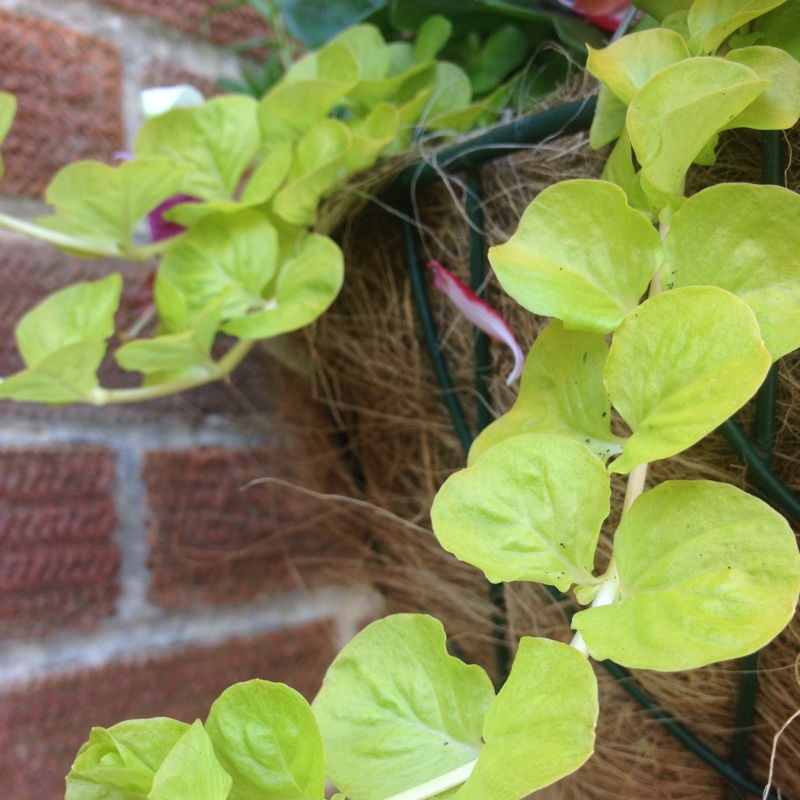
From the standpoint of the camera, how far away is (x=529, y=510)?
0.18 m

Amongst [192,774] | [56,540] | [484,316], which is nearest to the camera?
[192,774]

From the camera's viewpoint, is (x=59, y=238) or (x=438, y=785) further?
(x=59, y=238)

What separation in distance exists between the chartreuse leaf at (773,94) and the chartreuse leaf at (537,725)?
0.15 meters

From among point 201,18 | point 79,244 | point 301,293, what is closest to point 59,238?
point 79,244

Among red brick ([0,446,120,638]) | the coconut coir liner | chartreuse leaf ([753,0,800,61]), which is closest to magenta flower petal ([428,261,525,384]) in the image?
the coconut coir liner

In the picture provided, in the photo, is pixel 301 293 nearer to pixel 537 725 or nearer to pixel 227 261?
pixel 227 261

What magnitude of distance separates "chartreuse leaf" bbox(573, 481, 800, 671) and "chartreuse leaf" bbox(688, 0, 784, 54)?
0.44ft

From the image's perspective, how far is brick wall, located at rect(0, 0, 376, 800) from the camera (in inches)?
15.7

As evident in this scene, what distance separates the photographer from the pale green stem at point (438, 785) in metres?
0.17

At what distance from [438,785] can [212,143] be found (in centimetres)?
28

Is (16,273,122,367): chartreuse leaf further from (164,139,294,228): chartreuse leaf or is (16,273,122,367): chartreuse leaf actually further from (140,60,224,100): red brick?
(140,60,224,100): red brick

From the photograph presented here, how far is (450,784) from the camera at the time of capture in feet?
0.56

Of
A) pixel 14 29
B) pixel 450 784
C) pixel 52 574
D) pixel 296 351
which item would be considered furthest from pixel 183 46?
pixel 450 784

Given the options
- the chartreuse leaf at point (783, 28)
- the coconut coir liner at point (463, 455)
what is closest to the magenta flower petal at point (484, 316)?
the coconut coir liner at point (463, 455)
